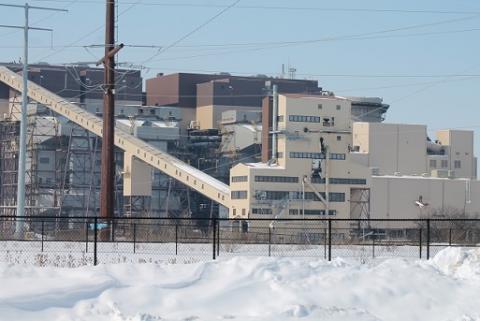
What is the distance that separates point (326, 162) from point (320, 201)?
3805mm

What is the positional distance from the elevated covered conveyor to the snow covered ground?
233ft

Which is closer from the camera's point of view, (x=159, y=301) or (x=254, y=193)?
(x=159, y=301)

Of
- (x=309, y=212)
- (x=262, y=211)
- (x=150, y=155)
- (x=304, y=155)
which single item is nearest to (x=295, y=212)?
Answer: (x=309, y=212)

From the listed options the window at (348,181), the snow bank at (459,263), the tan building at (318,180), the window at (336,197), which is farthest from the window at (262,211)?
the snow bank at (459,263)

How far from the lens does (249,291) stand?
18.8 meters

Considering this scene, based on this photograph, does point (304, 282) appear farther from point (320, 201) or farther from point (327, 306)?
point (320, 201)

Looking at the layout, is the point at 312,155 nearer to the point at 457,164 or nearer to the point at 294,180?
the point at 294,180

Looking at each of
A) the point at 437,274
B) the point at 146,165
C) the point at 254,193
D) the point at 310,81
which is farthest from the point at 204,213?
the point at 437,274

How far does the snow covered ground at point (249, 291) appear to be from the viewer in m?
17.1

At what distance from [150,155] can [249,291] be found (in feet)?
255

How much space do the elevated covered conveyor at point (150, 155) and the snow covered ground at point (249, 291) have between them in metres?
71.0

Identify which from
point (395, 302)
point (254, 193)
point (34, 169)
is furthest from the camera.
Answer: point (34, 169)

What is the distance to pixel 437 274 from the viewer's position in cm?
2048

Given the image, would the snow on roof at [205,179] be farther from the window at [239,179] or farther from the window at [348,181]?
the window at [348,181]
